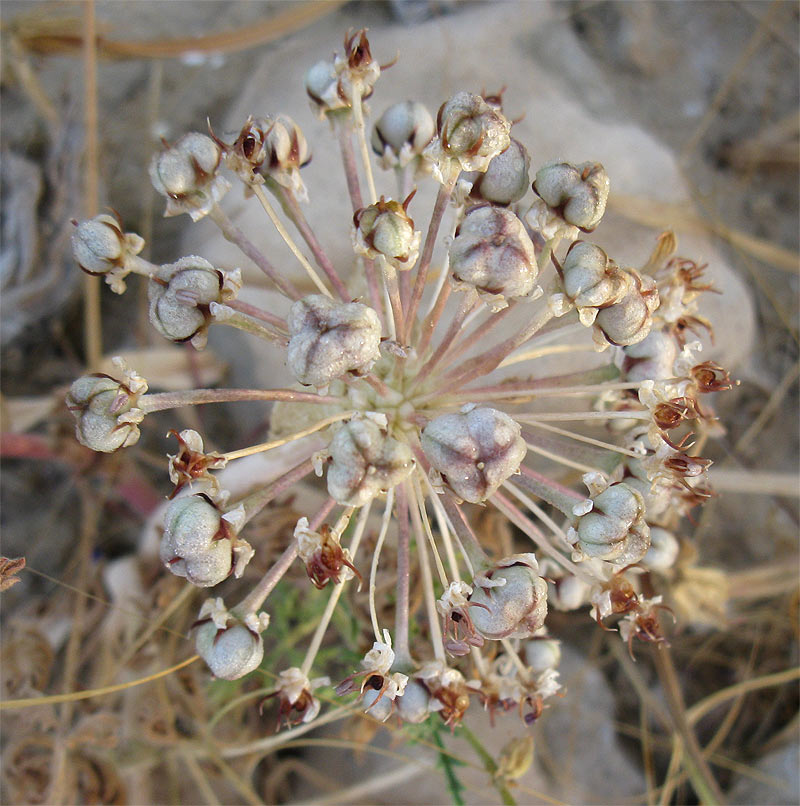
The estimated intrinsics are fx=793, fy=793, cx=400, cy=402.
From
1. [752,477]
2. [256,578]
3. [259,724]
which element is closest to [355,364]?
[256,578]

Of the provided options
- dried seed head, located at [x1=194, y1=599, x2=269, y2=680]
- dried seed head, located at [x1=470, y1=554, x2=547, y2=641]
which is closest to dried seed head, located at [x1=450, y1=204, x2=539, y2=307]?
dried seed head, located at [x1=470, y1=554, x2=547, y2=641]

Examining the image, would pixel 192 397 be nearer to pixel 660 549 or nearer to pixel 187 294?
pixel 187 294

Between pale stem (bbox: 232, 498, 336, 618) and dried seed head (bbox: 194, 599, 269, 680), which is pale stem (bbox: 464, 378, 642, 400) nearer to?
pale stem (bbox: 232, 498, 336, 618)

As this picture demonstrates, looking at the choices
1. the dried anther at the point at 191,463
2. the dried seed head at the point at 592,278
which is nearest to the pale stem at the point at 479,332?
the dried seed head at the point at 592,278

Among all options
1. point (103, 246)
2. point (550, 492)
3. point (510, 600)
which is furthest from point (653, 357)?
point (103, 246)

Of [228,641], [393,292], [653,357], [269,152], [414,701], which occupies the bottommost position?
[414,701]

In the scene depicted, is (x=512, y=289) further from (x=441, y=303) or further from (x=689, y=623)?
(x=689, y=623)
